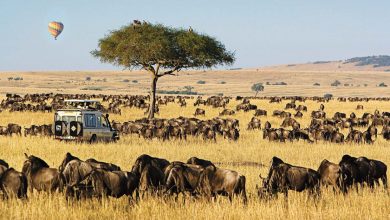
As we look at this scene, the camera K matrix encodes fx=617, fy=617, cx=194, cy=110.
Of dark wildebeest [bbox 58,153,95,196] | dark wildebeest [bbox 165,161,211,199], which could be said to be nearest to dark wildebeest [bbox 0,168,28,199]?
dark wildebeest [bbox 58,153,95,196]

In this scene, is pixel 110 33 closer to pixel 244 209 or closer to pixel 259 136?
pixel 259 136

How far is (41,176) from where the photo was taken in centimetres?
1146

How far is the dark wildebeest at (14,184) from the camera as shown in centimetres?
1095

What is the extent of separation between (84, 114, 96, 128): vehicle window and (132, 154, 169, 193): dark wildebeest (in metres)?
11.9

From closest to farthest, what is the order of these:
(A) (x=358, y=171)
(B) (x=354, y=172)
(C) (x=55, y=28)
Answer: (B) (x=354, y=172) → (A) (x=358, y=171) → (C) (x=55, y=28)

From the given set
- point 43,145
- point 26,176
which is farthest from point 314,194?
point 43,145

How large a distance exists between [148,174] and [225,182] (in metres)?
1.45

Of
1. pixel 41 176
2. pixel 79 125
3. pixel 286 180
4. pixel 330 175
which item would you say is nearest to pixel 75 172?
pixel 41 176

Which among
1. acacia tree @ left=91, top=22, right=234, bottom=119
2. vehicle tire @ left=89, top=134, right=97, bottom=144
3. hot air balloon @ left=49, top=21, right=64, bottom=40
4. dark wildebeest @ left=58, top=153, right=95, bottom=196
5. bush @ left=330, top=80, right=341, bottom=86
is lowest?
bush @ left=330, top=80, right=341, bottom=86

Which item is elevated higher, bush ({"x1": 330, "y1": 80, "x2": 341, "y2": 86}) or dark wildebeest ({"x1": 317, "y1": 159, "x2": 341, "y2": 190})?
dark wildebeest ({"x1": 317, "y1": 159, "x2": 341, "y2": 190})

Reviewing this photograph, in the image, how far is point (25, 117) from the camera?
42.3 m

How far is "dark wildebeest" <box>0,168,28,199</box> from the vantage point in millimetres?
10953

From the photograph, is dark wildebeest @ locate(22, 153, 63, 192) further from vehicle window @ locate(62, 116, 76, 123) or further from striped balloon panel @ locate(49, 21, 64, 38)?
striped balloon panel @ locate(49, 21, 64, 38)

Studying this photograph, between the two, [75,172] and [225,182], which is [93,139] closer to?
[75,172]
